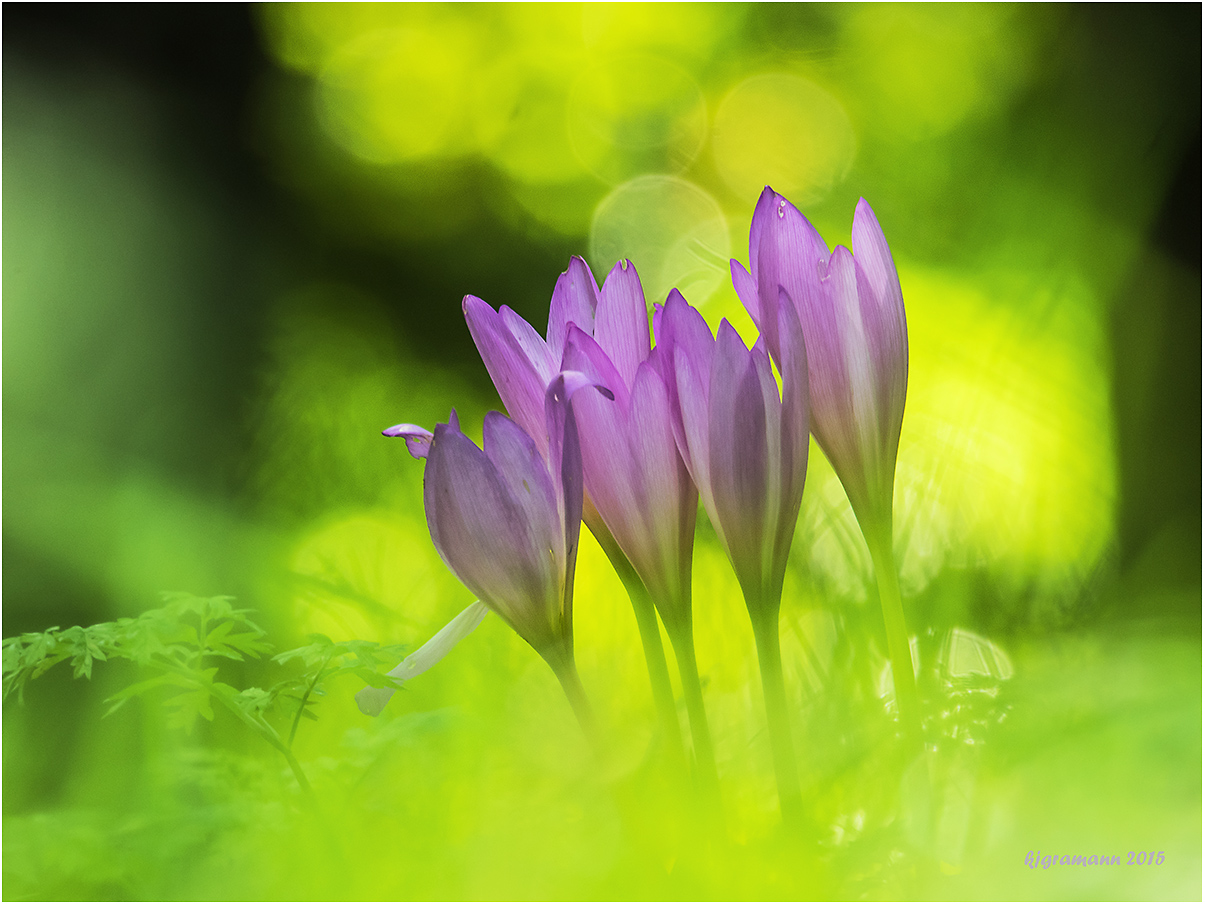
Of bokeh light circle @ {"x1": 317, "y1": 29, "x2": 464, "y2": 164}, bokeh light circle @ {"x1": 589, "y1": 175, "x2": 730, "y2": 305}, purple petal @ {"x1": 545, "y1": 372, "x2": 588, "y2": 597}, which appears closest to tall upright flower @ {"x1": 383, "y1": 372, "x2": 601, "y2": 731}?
purple petal @ {"x1": 545, "y1": 372, "x2": 588, "y2": 597}

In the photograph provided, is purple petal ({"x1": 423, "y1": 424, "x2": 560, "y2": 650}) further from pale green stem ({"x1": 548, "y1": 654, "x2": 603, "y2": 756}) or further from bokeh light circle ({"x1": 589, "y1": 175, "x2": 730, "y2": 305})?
bokeh light circle ({"x1": 589, "y1": 175, "x2": 730, "y2": 305})

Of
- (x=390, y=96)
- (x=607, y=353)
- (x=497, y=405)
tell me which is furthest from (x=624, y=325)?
(x=390, y=96)

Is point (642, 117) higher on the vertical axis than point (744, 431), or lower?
higher

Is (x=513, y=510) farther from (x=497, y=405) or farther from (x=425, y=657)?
(x=497, y=405)

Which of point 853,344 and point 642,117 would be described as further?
point 642,117

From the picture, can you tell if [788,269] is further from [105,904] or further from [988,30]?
[988,30]

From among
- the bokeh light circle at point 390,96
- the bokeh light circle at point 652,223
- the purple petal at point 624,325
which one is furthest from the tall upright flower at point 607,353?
the bokeh light circle at point 390,96

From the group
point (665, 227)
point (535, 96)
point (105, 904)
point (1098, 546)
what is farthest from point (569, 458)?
point (535, 96)
